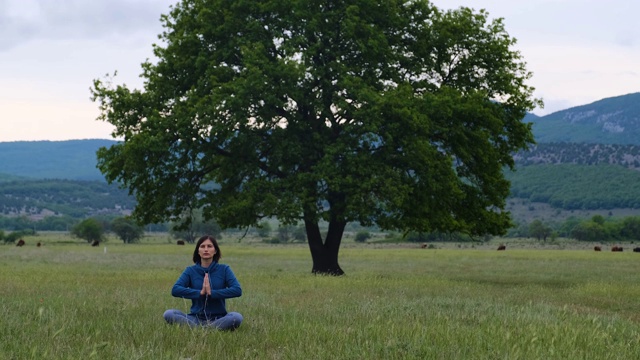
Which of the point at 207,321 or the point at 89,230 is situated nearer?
the point at 207,321

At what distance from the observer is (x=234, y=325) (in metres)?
10.9

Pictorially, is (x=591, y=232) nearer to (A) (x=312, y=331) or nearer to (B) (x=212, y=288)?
(A) (x=312, y=331)

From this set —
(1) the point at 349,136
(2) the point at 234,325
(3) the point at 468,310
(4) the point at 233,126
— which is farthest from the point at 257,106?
(2) the point at 234,325

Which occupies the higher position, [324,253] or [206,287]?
[206,287]

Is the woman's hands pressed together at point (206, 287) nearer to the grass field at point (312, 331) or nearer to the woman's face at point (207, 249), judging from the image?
the woman's face at point (207, 249)

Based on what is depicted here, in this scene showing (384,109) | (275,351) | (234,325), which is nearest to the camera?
(275,351)

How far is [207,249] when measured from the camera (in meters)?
10.8

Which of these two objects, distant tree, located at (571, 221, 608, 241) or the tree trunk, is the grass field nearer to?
the tree trunk

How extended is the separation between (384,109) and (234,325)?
17.5 metres

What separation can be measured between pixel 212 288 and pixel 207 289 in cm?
28

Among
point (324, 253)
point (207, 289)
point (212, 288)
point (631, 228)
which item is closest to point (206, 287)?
point (207, 289)

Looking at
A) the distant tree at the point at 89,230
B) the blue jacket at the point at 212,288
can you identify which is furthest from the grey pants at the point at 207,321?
the distant tree at the point at 89,230

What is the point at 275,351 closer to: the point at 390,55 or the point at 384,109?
the point at 384,109

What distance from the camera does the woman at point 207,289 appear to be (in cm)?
1070
